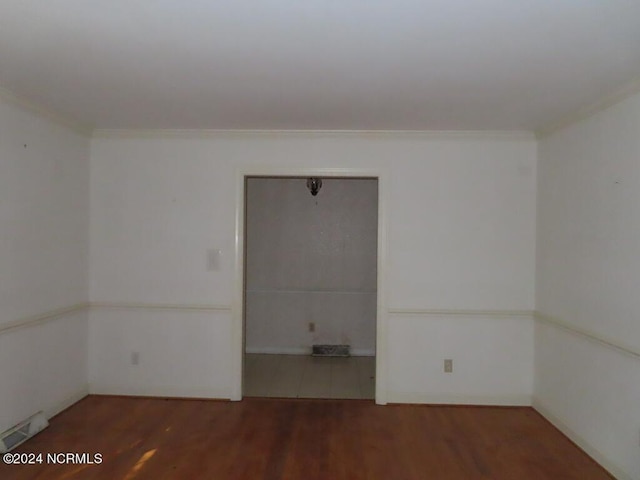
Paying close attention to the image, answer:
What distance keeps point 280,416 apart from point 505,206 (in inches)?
99.4

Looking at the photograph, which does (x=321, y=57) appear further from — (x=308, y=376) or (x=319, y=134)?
(x=308, y=376)

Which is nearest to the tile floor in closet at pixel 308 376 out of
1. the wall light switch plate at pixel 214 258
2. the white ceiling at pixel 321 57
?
the wall light switch plate at pixel 214 258

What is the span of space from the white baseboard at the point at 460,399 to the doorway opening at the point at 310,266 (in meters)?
1.78

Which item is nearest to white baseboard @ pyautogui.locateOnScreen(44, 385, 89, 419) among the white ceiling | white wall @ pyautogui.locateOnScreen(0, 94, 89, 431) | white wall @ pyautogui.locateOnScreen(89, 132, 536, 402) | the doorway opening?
white wall @ pyautogui.locateOnScreen(0, 94, 89, 431)

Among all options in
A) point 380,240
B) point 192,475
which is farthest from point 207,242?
point 192,475

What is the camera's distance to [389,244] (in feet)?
11.6

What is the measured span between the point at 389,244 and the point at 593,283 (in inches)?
57.9

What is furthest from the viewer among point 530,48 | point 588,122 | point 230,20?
point 588,122

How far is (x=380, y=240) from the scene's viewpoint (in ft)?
11.6

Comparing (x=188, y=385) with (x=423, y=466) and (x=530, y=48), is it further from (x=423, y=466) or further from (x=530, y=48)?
(x=530, y=48)

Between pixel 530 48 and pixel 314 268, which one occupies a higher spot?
pixel 530 48

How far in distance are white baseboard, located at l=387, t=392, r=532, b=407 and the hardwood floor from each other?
57 millimetres

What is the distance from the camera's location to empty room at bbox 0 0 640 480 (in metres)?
1.95

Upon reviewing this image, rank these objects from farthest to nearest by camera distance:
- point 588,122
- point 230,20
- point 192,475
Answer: point 588,122
point 192,475
point 230,20
